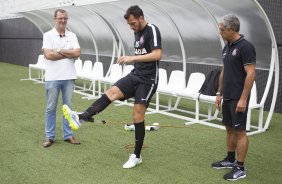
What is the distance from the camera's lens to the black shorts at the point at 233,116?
3734mm

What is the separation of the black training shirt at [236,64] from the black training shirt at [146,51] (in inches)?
30.6

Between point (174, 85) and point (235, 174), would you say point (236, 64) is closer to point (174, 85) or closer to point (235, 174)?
point (235, 174)

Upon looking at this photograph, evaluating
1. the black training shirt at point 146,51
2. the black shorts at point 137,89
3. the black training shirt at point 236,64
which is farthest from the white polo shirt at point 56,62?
the black training shirt at point 236,64

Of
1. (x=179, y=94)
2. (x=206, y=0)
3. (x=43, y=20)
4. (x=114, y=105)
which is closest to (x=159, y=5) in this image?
(x=206, y=0)

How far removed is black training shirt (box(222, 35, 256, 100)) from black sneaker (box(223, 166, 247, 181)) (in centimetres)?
80

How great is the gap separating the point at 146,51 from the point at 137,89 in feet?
1.46

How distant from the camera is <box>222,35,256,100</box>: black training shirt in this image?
3578 mm

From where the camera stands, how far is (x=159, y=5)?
7.47m

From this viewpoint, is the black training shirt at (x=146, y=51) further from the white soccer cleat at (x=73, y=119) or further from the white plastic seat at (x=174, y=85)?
the white plastic seat at (x=174, y=85)

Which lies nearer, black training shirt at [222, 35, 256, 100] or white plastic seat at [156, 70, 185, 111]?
black training shirt at [222, 35, 256, 100]

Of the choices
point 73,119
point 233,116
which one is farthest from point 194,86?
point 73,119

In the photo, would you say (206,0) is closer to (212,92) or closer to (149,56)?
(212,92)

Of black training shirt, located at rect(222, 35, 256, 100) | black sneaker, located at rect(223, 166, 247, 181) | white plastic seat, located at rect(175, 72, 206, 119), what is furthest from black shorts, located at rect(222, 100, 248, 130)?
white plastic seat, located at rect(175, 72, 206, 119)

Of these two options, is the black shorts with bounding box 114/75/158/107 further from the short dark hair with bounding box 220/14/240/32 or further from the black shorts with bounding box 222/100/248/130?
the short dark hair with bounding box 220/14/240/32
